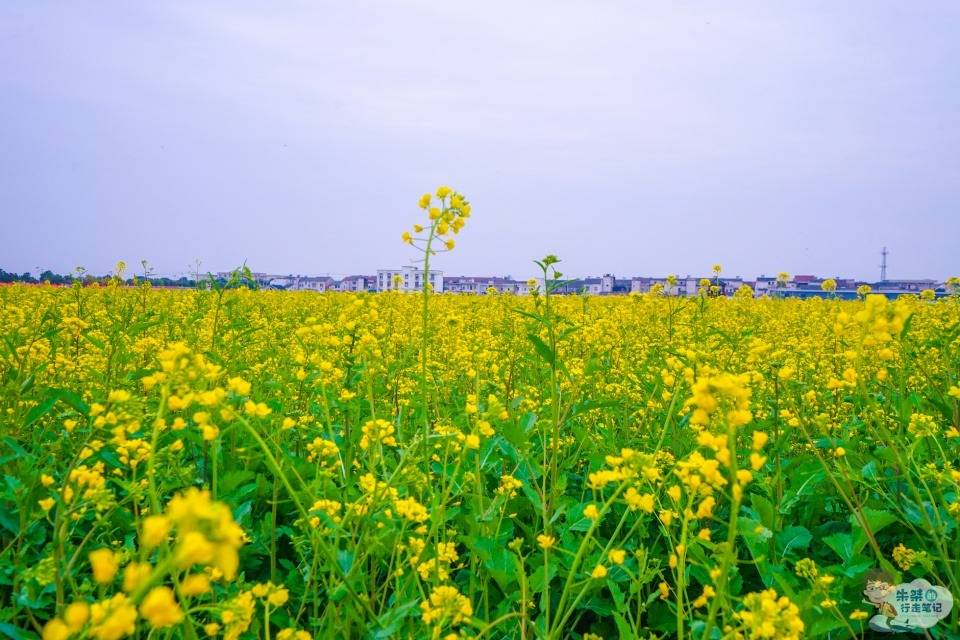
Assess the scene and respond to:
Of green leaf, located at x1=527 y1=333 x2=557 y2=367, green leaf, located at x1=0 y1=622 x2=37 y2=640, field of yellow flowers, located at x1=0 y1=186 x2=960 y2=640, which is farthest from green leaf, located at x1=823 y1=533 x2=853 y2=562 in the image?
green leaf, located at x1=0 y1=622 x2=37 y2=640

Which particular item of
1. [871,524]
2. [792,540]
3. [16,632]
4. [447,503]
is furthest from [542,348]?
[16,632]

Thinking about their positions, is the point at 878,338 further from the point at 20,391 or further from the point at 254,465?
the point at 20,391

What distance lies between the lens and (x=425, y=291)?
6.26 ft

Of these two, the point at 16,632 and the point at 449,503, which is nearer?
the point at 16,632

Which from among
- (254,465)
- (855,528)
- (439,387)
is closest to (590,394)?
(439,387)

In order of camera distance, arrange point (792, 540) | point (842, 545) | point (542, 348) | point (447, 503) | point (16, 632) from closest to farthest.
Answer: point (16, 632), point (542, 348), point (842, 545), point (792, 540), point (447, 503)

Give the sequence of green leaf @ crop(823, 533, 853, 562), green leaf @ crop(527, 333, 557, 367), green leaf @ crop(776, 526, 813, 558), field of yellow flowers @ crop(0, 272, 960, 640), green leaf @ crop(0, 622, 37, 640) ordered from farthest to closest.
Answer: green leaf @ crop(776, 526, 813, 558), green leaf @ crop(823, 533, 853, 562), green leaf @ crop(527, 333, 557, 367), green leaf @ crop(0, 622, 37, 640), field of yellow flowers @ crop(0, 272, 960, 640)

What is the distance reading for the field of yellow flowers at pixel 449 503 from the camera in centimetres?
125

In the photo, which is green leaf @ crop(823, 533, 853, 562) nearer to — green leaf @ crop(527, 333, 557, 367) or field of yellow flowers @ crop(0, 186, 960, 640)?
field of yellow flowers @ crop(0, 186, 960, 640)

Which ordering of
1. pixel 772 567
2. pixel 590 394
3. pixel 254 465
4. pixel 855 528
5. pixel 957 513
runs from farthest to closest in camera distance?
1. pixel 590 394
2. pixel 254 465
3. pixel 855 528
4. pixel 772 567
5. pixel 957 513

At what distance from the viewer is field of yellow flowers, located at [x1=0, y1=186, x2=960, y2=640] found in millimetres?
1247

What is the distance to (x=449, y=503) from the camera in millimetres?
2496

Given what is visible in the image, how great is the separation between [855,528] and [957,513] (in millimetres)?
387

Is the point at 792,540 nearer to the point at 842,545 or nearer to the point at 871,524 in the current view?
the point at 842,545
